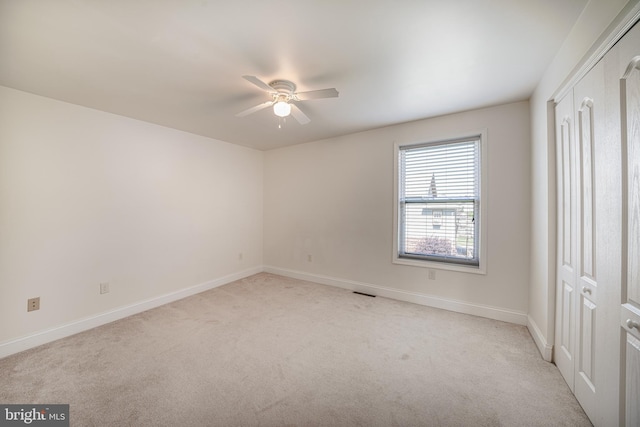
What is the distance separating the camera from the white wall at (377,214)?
2.65m

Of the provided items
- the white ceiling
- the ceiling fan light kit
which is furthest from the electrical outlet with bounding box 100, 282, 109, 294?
the ceiling fan light kit

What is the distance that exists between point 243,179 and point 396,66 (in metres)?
3.31

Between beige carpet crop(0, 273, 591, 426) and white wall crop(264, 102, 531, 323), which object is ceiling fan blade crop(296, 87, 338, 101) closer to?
white wall crop(264, 102, 531, 323)

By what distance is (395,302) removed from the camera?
3268 mm

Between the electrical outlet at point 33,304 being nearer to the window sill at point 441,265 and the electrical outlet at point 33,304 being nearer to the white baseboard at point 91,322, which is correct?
the white baseboard at point 91,322

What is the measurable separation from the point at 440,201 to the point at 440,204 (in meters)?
0.04

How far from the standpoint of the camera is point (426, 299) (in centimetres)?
316

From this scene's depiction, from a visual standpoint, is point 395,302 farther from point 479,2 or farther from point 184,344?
point 479,2

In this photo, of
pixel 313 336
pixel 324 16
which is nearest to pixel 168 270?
pixel 313 336

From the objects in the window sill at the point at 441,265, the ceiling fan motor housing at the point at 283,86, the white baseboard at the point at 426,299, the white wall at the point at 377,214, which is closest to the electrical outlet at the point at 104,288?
the white wall at the point at 377,214

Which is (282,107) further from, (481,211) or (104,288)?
(104,288)

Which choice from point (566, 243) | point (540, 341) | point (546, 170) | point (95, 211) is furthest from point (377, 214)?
point (95, 211)

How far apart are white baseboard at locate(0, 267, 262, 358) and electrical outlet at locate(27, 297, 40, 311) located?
0.80 ft

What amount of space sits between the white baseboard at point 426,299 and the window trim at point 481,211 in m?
0.41
